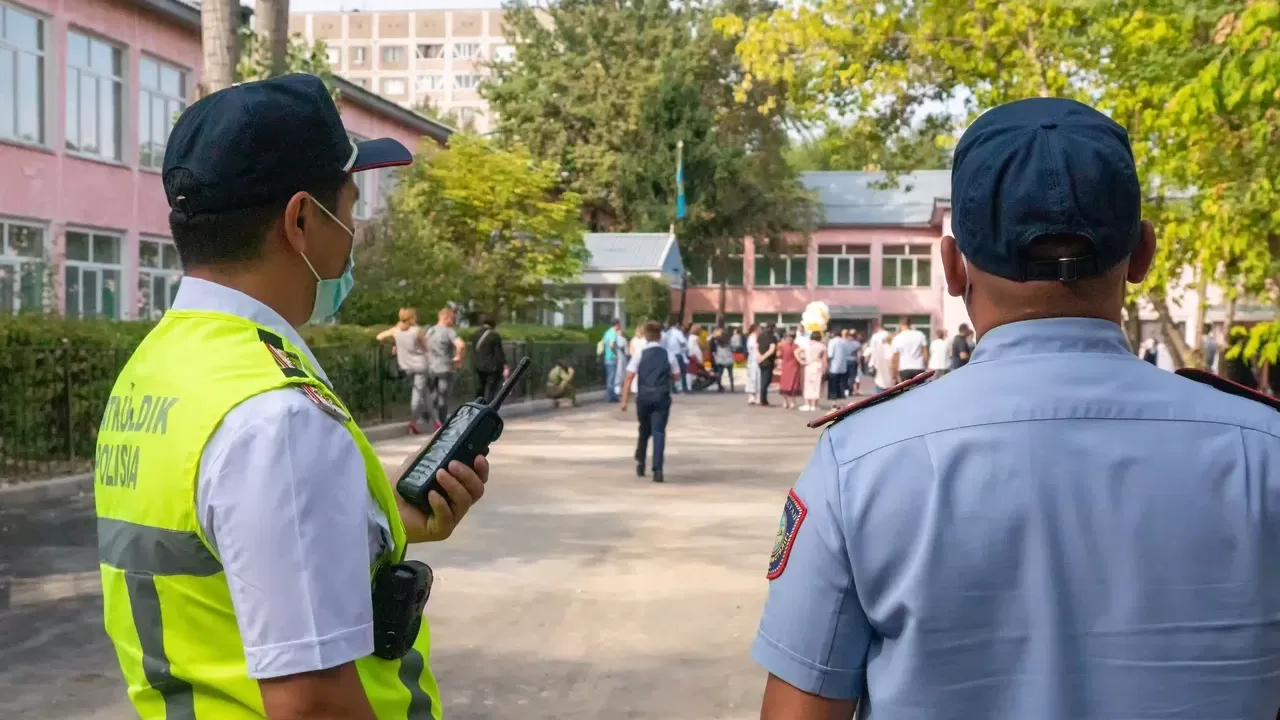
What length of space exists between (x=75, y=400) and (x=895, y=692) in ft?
46.4

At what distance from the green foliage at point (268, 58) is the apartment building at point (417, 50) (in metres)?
87.1

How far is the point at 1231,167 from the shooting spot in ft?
37.5

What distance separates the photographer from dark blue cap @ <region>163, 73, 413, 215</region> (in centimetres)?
200

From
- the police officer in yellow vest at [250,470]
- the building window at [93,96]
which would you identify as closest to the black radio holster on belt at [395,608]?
the police officer in yellow vest at [250,470]

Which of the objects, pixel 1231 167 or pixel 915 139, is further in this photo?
pixel 915 139

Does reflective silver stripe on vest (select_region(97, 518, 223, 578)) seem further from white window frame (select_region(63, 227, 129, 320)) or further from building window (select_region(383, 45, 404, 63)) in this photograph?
building window (select_region(383, 45, 404, 63))

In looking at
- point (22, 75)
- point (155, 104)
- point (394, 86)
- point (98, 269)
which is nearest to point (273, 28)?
point (22, 75)

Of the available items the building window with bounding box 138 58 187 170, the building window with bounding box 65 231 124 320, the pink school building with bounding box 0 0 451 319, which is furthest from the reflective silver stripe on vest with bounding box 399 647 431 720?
the building window with bounding box 138 58 187 170

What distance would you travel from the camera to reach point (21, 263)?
2141 cm

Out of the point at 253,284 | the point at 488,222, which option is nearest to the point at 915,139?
the point at 488,222

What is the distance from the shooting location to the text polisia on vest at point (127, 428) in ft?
6.35

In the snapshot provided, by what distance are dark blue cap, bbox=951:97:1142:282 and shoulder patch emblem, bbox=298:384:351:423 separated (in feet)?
2.69

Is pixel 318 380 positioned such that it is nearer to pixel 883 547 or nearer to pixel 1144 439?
pixel 883 547

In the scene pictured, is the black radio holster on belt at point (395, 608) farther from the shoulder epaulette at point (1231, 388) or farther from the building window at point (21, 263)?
the building window at point (21, 263)
